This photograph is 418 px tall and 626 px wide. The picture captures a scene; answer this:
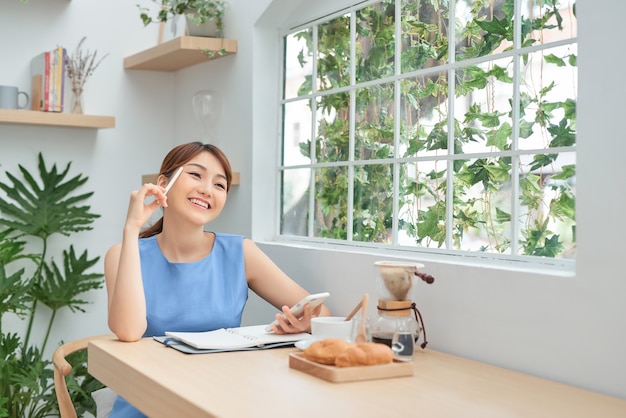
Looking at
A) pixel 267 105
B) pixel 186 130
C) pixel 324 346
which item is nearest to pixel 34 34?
pixel 186 130

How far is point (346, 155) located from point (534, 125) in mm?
895

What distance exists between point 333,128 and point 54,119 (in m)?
1.27

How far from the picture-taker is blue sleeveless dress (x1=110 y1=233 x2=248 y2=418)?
96.6 inches

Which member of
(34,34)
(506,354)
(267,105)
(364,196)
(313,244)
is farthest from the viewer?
(34,34)

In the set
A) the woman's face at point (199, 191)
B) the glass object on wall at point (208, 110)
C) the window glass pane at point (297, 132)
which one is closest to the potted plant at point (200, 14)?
the glass object on wall at point (208, 110)

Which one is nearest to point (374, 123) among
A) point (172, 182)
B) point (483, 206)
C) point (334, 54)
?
point (334, 54)

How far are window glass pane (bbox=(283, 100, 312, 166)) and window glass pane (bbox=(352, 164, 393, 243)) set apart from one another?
0.35 meters

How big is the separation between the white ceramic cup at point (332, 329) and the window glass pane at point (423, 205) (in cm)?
48

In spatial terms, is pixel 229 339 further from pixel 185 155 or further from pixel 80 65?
pixel 80 65

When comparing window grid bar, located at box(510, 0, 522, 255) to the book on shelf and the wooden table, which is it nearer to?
the wooden table

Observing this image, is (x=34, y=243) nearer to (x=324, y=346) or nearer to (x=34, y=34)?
(x=34, y=34)

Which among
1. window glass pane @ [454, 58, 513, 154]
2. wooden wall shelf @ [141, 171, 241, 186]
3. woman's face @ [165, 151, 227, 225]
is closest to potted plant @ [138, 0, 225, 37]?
wooden wall shelf @ [141, 171, 241, 186]

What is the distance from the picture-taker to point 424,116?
2.52m

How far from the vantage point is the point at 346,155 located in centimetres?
289
